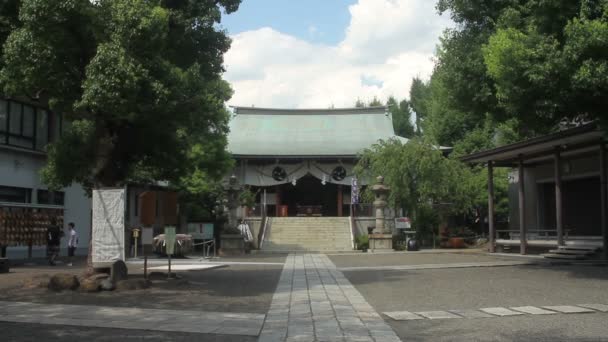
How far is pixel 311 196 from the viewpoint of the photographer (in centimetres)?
4038

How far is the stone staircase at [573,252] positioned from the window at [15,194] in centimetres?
1904

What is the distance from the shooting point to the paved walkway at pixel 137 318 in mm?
7453

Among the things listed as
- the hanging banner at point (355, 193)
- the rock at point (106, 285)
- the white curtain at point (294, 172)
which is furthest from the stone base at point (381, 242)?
the rock at point (106, 285)

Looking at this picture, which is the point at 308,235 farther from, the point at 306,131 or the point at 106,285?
the point at 106,285

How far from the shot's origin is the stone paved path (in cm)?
690

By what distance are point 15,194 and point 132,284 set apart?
505 inches

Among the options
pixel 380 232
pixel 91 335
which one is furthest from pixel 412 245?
pixel 91 335

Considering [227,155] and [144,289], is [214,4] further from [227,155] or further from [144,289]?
[227,155]

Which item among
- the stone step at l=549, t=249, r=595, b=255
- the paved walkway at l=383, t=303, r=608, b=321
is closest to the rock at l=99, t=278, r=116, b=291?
the paved walkway at l=383, t=303, r=608, b=321

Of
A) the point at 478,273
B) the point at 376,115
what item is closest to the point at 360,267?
the point at 478,273

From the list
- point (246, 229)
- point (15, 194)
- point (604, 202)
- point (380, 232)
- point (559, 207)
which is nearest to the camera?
A: point (604, 202)

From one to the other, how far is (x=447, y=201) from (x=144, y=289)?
2158 centimetres

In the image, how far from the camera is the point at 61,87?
451 inches

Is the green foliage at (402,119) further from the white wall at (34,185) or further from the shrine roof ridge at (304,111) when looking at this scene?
the white wall at (34,185)
